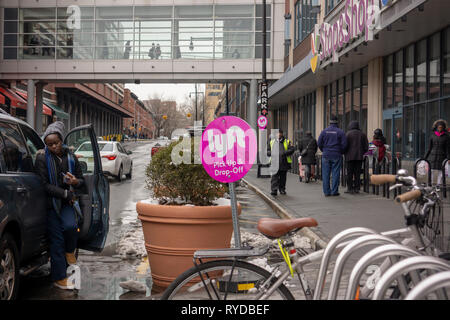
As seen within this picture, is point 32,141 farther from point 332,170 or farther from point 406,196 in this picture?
point 332,170

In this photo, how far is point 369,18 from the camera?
577 inches

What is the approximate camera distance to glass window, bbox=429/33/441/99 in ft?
47.9

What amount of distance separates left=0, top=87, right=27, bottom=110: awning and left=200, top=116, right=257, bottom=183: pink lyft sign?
33.1m

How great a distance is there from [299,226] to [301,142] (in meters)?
16.9

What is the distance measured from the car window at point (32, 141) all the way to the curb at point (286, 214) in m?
3.40

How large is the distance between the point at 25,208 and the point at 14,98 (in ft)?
112

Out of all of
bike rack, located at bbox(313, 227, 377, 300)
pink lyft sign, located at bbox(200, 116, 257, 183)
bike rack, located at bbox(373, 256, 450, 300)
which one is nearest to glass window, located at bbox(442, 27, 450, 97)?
pink lyft sign, located at bbox(200, 116, 257, 183)

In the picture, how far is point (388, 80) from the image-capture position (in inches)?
720

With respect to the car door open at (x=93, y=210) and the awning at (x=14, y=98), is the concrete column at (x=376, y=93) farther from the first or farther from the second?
the awning at (x=14, y=98)

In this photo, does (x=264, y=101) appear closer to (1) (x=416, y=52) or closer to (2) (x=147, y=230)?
(1) (x=416, y=52)

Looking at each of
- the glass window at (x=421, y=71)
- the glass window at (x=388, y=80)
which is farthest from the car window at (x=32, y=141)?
the glass window at (x=388, y=80)

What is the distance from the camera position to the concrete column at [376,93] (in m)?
18.8

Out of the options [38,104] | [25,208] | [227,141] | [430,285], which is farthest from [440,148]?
[38,104]

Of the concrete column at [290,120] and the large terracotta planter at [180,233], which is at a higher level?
the concrete column at [290,120]
